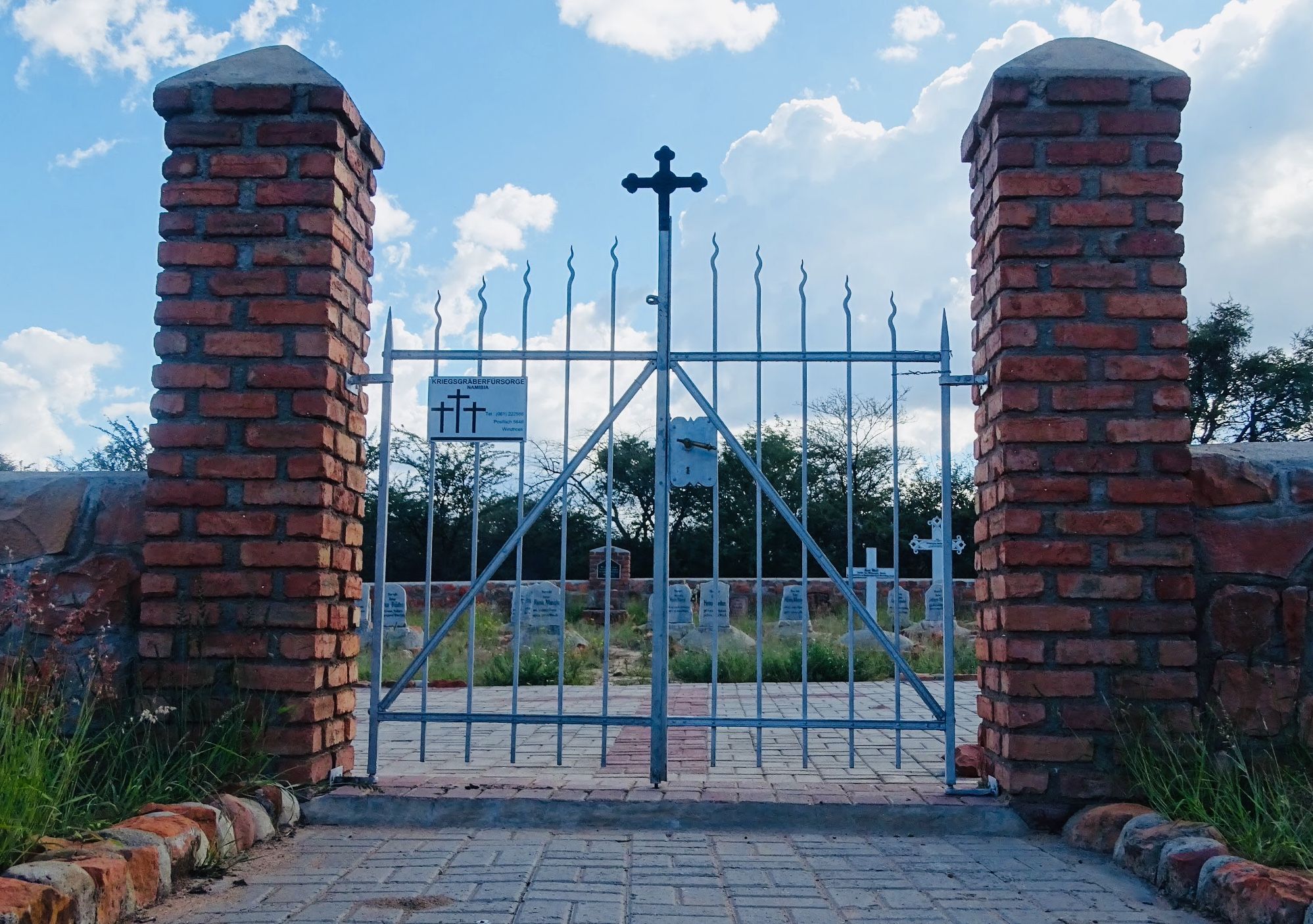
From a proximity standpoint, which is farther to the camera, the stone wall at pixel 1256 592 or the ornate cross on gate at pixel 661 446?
the ornate cross on gate at pixel 661 446

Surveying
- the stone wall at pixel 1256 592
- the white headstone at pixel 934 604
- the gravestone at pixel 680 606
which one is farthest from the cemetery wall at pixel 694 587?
the stone wall at pixel 1256 592

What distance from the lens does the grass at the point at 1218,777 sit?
10.9 feet

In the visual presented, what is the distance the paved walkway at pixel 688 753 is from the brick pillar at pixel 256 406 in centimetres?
68

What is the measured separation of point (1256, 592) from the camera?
384 cm

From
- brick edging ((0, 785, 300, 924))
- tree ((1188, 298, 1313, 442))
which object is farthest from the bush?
tree ((1188, 298, 1313, 442))

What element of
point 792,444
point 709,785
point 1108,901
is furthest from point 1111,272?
point 792,444

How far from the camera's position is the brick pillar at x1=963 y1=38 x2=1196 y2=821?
12.5 feet

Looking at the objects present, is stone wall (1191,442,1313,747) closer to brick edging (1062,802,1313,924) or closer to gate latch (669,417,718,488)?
brick edging (1062,802,1313,924)

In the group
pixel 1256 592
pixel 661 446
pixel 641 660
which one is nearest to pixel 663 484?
pixel 661 446

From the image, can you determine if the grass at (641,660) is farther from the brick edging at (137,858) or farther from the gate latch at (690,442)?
the brick edging at (137,858)

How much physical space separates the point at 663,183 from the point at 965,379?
1396 millimetres

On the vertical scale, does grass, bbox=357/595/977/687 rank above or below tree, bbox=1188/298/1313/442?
below

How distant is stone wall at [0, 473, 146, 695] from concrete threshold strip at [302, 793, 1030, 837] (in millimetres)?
921

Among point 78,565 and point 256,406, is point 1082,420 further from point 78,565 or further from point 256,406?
point 78,565
